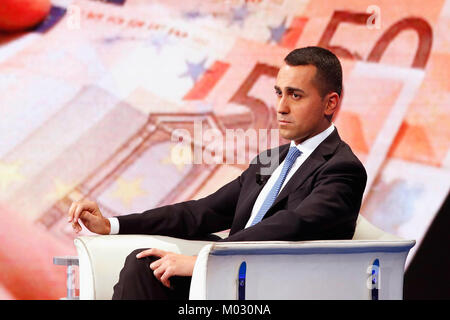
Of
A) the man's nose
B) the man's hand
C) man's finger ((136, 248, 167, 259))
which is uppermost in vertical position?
the man's nose

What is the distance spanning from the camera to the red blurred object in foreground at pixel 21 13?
4.23 m

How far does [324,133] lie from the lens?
2.57 meters

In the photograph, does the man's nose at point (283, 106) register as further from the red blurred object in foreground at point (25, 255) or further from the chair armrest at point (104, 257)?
the red blurred object in foreground at point (25, 255)

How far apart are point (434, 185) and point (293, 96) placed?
1785mm

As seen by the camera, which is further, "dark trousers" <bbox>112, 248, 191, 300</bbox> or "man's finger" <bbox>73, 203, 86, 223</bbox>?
"man's finger" <bbox>73, 203, 86, 223</bbox>

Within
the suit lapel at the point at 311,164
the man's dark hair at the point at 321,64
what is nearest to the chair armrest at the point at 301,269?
the suit lapel at the point at 311,164

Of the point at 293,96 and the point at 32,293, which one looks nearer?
the point at 293,96

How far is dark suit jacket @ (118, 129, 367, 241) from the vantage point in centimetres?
228

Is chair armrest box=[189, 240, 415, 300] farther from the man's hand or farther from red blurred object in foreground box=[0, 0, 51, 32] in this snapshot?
red blurred object in foreground box=[0, 0, 51, 32]

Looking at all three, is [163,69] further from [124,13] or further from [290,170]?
[290,170]

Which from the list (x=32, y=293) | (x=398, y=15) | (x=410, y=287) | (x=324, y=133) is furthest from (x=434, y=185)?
(x=32, y=293)

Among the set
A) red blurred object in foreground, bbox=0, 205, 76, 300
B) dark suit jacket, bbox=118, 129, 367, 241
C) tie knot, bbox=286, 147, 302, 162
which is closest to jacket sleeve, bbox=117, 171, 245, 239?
dark suit jacket, bbox=118, 129, 367, 241

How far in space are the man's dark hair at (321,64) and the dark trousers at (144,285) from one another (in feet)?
2.61

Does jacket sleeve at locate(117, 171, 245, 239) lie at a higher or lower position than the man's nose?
lower
